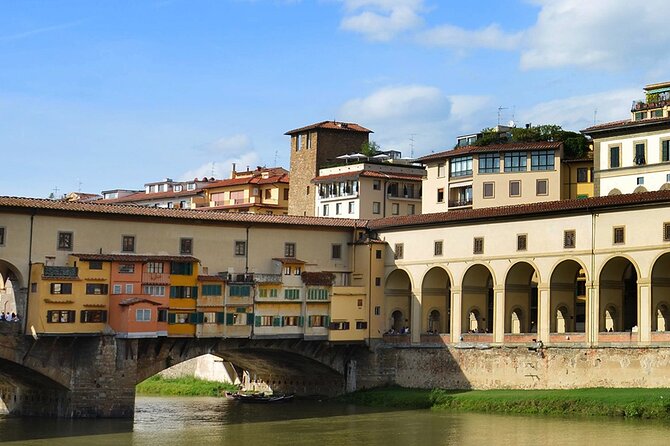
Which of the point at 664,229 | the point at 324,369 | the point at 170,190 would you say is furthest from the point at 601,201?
the point at 170,190

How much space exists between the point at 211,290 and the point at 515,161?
29935 millimetres

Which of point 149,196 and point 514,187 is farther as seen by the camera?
point 149,196

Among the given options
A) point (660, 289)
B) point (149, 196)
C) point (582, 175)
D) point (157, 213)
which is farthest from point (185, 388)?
point (149, 196)

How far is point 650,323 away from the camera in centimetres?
6194

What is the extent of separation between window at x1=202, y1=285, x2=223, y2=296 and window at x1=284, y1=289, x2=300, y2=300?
4.49m

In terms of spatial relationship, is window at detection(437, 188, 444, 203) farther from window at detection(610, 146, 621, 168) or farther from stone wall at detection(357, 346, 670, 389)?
stone wall at detection(357, 346, 670, 389)

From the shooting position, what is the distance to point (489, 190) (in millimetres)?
89625

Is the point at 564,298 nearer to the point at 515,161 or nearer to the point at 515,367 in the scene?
the point at 515,367

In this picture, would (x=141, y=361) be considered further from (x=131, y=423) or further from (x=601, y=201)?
(x=601, y=201)

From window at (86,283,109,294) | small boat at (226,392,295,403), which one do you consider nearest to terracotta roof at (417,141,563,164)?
small boat at (226,392,295,403)

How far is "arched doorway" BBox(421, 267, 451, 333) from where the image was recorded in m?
74.8

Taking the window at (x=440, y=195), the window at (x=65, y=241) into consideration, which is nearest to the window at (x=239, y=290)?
the window at (x=65, y=241)

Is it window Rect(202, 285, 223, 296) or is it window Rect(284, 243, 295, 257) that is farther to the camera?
window Rect(284, 243, 295, 257)

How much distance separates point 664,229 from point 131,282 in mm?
26965
